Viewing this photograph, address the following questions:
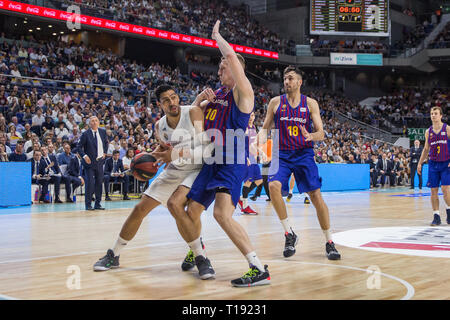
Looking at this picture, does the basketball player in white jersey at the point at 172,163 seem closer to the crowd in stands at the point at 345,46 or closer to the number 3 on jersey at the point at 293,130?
the number 3 on jersey at the point at 293,130

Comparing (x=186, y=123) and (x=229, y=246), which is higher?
(x=186, y=123)

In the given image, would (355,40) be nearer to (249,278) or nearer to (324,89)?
(324,89)

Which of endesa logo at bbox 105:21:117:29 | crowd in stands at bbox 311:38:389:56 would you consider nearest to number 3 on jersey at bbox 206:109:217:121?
endesa logo at bbox 105:21:117:29

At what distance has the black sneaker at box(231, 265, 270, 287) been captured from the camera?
3807 millimetres

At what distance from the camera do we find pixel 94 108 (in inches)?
711

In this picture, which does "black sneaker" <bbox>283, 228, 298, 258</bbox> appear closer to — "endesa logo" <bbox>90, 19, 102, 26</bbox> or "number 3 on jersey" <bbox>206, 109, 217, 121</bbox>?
"number 3 on jersey" <bbox>206, 109, 217, 121</bbox>

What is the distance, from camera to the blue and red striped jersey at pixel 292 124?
567 cm

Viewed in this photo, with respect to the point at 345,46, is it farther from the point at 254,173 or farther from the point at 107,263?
the point at 107,263

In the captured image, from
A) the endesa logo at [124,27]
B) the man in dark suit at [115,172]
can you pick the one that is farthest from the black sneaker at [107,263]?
the endesa logo at [124,27]

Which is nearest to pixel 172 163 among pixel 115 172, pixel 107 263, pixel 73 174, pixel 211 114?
pixel 211 114

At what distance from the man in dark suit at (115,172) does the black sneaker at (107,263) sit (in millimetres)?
9473

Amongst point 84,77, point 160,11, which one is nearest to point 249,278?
point 84,77

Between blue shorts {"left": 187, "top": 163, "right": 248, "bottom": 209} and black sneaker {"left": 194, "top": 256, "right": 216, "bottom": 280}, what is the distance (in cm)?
46
